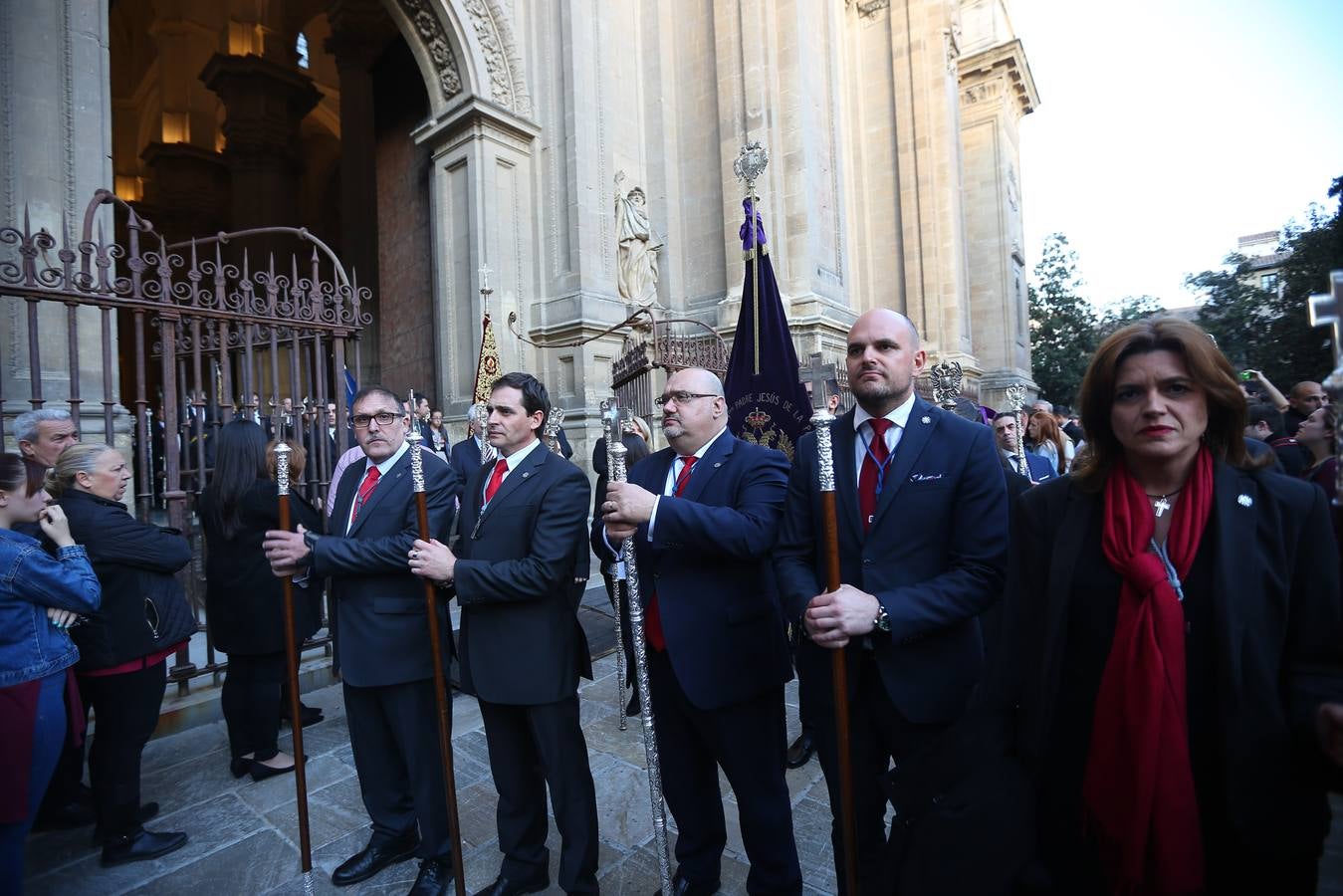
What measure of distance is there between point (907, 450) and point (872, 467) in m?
0.14

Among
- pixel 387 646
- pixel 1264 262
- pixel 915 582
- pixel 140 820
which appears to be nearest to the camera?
pixel 915 582

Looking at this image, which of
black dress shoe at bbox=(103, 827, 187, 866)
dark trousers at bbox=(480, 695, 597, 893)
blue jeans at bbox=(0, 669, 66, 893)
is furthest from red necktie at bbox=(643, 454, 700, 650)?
black dress shoe at bbox=(103, 827, 187, 866)

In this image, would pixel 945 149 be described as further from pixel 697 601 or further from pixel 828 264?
pixel 697 601

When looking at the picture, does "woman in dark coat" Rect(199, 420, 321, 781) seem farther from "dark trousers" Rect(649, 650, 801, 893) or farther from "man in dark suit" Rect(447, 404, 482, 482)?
"dark trousers" Rect(649, 650, 801, 893)

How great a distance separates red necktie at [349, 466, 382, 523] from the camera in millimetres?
3043

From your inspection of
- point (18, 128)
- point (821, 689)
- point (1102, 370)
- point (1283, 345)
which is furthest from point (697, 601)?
point (1283, 345)

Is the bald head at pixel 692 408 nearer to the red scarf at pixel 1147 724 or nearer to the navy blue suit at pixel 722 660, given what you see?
the navy blue suit at pixel 722 660

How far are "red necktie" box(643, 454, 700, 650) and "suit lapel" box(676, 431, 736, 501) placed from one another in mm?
31

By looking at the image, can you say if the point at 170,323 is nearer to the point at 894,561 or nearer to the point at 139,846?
the point at 139,846

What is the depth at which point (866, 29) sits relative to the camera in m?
18.0

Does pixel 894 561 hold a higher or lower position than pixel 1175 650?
higher

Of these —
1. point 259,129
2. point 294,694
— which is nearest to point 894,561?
point 294,694

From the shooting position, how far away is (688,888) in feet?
8.46

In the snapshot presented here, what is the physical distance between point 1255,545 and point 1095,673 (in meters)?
0.44
